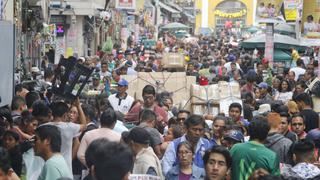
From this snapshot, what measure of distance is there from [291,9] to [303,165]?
1655 centimetres

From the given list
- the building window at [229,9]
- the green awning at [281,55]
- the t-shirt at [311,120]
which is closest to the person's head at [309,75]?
the t-shirt at [311,120]

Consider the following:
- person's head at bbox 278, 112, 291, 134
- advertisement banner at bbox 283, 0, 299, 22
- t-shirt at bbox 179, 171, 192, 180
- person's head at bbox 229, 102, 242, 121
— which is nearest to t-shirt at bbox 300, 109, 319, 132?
person's head at bbox 229, 102, 242, 121

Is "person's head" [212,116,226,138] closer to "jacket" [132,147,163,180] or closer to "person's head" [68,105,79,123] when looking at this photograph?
"person's head" [68,105,79,123]

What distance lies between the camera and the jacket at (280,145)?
8.74 meters

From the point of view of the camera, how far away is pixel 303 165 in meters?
7.59

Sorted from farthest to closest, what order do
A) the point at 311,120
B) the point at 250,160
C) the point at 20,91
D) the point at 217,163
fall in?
the point at 20,91 < the point at 311,120 < the point at 250,160 < the point at 217,163

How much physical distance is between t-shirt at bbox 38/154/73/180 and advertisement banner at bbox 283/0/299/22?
17.3 m

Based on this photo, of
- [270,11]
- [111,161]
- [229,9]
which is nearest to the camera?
[111,161]

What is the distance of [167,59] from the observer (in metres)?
19.2

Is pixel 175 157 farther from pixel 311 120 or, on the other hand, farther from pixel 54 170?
pixel 311 120

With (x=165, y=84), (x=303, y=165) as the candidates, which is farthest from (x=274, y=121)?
(x=165, y=84)

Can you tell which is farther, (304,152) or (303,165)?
(304,152)

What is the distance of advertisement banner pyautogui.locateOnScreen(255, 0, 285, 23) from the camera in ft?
78.7

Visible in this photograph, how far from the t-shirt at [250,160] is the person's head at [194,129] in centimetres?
65
